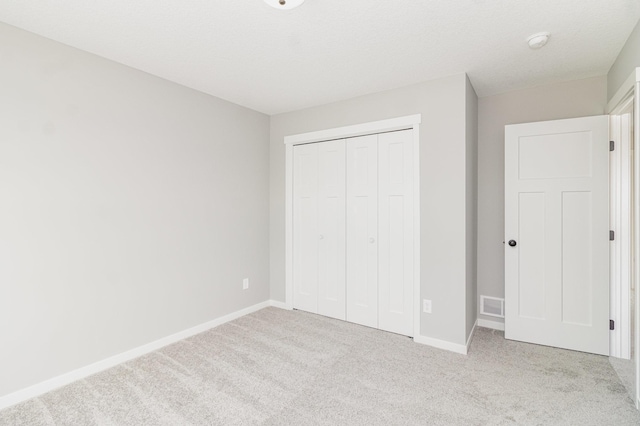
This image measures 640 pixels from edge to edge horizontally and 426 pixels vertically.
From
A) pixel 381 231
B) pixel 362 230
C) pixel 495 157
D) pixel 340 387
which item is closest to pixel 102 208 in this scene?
pixel 340 387

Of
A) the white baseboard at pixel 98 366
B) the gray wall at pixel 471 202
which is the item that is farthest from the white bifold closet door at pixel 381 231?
the white baseboard at pixel 98 366

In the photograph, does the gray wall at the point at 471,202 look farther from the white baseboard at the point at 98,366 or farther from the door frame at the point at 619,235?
the white baseboard at the point at 98,366

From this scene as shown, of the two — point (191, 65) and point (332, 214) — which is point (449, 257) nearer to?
point (332, 214)

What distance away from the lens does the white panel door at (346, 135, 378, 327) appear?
3.38 metres

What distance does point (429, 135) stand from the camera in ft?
9.76

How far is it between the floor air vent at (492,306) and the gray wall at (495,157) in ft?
0.16

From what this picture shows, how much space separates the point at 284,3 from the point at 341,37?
1.82 feet

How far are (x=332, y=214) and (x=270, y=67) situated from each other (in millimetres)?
1662

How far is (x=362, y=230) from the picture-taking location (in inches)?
137

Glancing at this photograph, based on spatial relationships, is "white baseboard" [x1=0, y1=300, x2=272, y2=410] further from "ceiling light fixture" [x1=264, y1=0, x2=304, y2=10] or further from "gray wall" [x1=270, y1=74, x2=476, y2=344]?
"ceiling light fixture" [x1=264, y1=0, x2=304, y2=10]

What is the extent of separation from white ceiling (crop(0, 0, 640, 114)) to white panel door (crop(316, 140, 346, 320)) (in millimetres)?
833

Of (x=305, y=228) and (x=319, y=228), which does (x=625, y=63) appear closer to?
(x=319, y=228)

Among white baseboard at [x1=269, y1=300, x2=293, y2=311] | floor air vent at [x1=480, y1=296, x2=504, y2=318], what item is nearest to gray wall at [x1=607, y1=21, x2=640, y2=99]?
floor air vent at [x1=480, y1=296, x2=504, y2=318]

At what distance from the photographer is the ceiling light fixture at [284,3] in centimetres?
181
